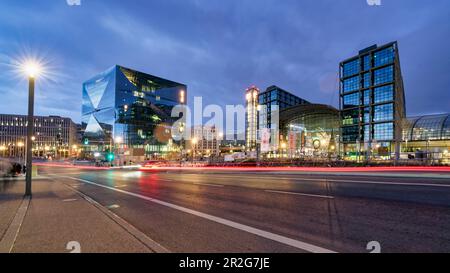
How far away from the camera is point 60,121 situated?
15875cm

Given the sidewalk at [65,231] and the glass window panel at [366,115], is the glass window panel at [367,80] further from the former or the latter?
the sidewalk at [65,231]

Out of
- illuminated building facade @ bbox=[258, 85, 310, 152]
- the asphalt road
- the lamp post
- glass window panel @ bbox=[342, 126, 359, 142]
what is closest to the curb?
the asphalt road

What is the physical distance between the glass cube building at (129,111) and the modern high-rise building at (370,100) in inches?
2496

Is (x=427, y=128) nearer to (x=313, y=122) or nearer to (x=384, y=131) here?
(x=384, y=131)

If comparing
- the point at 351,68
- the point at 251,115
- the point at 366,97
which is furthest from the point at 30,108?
the point at 351,68

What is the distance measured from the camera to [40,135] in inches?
5871

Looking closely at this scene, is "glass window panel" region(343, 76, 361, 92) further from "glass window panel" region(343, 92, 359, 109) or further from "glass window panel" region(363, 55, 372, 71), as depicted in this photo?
"glass window panel" region(363, 55, 372, 71)

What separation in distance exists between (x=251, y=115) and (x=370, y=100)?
36.3 meters

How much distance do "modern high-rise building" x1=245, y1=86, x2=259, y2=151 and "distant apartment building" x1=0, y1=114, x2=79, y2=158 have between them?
91.9m

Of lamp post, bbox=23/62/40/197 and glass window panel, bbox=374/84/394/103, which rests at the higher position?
glass window panel, bbox=374/84/394/103

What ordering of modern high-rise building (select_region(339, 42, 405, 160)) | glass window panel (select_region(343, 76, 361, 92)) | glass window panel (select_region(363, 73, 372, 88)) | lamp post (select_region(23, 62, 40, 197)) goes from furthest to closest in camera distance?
glass window panel (select_region(343, 76, 361, 92)) → glass window panel (select_region(363, 73, 372, 88)) → modern high-rise building (select_region(339, 42, 405, 160)) → lamp post (select_region(23, 62, 40, 197))

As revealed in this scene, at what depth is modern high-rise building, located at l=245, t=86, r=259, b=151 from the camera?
7020cm
